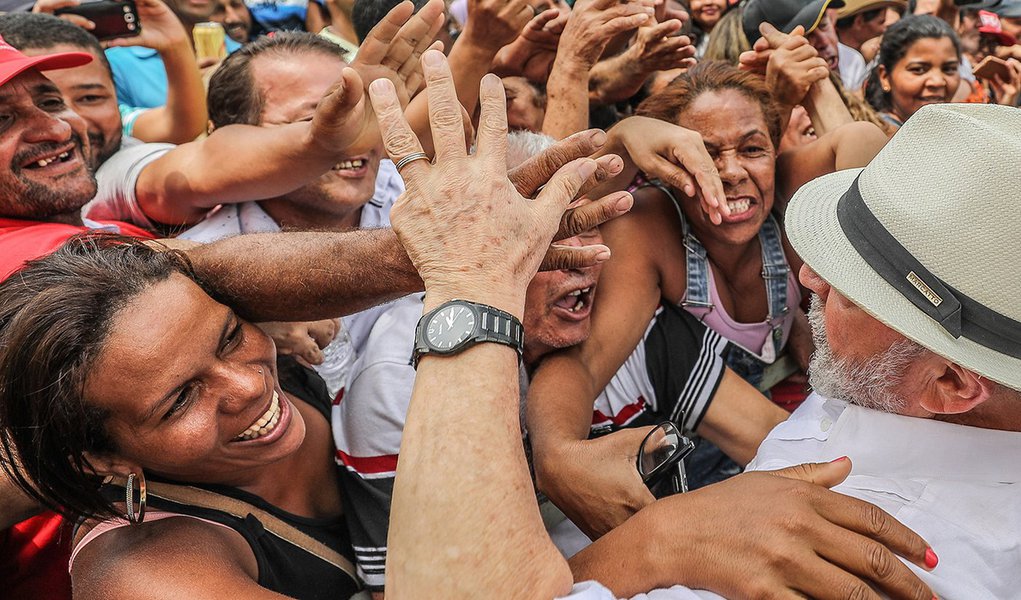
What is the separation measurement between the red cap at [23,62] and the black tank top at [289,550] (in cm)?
157

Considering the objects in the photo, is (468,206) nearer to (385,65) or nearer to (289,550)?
(289,550)

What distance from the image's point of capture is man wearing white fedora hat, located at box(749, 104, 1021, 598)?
1.44 meters

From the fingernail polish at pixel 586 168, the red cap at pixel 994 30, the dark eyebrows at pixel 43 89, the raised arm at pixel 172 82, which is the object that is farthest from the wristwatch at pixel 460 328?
the red cap at pixel 994 30

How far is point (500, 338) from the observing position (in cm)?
137

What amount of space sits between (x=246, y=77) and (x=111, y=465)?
1.86 metres

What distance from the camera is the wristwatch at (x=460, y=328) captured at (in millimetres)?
1350

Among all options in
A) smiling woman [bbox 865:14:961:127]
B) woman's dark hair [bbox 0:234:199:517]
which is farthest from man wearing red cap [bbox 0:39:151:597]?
smiling woman [bbox 865:14:961:127]

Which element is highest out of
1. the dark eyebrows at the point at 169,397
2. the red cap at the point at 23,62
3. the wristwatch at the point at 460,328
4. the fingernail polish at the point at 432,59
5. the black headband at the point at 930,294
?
the fingernail polish at the point at 432,59

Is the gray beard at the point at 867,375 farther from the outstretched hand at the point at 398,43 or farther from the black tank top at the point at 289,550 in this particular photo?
the outstretched hand at the point at 398,43

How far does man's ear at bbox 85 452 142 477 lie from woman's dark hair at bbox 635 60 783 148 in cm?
209

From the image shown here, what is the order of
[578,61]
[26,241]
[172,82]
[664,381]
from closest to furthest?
[26,241] → [664,381] → [578,61] → [172,82]

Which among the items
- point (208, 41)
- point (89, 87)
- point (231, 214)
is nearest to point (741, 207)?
point (231, 214)

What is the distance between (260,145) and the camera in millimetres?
2633

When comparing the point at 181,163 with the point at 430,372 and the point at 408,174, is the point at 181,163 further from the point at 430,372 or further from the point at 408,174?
the point at 430,372
